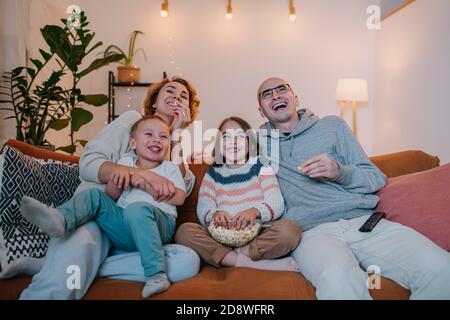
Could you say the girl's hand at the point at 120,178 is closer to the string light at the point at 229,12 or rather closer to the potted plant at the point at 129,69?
the potted plant at the point at 129,69

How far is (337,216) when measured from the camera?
1445 mm

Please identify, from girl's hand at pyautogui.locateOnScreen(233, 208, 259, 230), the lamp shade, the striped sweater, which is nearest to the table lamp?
the lamp shade

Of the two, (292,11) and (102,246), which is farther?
(292,11)

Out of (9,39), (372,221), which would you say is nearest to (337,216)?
(372,221)

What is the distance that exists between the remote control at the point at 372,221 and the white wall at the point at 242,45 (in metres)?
2.93

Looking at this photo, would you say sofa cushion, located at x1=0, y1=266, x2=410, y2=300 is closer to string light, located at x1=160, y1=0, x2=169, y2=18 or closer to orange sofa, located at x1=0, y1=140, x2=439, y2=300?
orange sofa, located at x1=0, y1=140, x2=439, y2=300

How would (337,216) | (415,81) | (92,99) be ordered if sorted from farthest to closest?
(415,81) < (92,99) < (337,216)

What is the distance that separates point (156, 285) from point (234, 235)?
0.34 metres

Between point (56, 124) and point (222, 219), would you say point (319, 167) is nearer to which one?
point (222, 219)

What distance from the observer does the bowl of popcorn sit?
1.33 m

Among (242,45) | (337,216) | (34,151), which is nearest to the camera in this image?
(337,216)

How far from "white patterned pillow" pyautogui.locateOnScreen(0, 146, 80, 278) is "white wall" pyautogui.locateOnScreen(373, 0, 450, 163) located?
9.53ft

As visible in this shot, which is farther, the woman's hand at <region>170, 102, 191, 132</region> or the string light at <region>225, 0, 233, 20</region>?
the string light at <region>225, 0, 233, 20</region>

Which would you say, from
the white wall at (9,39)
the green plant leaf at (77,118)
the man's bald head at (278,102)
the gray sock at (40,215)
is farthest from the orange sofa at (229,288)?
the white wall at (9,39)
